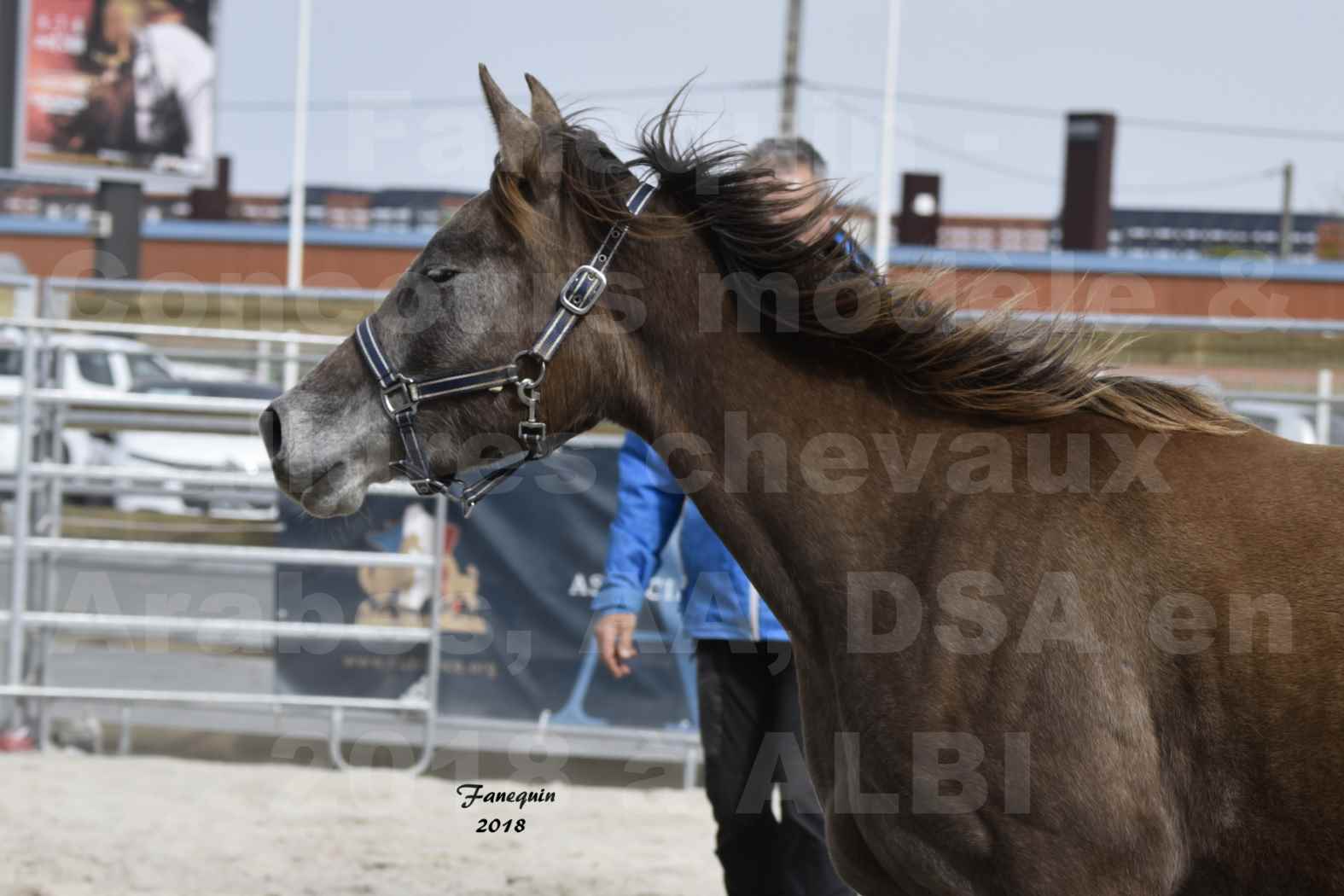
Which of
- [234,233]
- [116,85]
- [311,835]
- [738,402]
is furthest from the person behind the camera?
[234,233]

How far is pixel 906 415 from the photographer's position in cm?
267

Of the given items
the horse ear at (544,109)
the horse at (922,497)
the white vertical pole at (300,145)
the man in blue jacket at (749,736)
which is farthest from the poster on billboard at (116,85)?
the horse at (922,497)

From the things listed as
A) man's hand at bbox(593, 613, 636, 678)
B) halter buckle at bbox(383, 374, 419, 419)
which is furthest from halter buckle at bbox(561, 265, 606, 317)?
man's hand at bbox(593, 613, 636, 678)

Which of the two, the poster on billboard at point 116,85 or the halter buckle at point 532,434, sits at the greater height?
the poster on billboard at point 116,85

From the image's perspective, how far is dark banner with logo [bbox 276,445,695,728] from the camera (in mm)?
6418

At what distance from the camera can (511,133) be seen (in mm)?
2596

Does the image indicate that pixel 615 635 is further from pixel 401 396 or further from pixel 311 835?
pixel 311 835

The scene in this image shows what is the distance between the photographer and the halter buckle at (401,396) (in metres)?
2.60

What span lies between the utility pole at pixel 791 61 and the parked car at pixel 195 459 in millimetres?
10726

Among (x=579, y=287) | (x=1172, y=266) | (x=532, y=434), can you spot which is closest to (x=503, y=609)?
(x=532, y=434)

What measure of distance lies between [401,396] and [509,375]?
21cm

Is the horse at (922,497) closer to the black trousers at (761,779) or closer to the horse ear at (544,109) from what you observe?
the horse ear at (544,109)

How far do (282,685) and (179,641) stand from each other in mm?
916

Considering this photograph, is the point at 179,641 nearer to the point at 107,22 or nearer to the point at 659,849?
the point at 659,849
